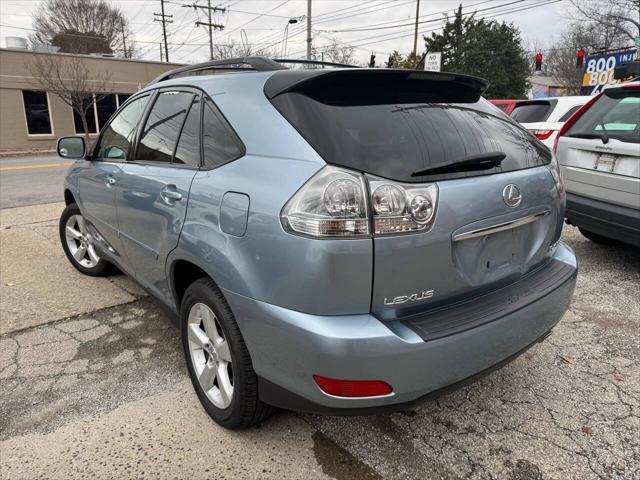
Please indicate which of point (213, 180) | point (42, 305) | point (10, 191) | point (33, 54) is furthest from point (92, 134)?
point (213, 180)

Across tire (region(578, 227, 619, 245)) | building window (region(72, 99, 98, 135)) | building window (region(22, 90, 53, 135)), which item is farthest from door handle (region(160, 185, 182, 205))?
building window (region(72, 99, 98, 135))

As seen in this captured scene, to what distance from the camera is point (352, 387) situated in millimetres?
1762

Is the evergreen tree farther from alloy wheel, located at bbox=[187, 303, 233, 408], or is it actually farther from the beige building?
alloy wheel, located at bbox=[187, 303, 233, 408]

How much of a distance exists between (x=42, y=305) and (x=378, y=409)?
3168 millimetres

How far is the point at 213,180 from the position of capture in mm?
2182

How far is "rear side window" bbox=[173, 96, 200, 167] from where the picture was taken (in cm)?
243

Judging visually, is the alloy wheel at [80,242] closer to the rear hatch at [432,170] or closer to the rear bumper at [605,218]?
the rear hatch at [432,170]

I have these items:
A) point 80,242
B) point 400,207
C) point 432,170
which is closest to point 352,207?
point 400,207

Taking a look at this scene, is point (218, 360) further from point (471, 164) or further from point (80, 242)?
point (80, 242)

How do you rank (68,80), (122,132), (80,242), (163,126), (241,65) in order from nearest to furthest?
(241,65), (163,126), (122,132), (80,242), (68,80)

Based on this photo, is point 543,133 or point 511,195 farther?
point 543,133

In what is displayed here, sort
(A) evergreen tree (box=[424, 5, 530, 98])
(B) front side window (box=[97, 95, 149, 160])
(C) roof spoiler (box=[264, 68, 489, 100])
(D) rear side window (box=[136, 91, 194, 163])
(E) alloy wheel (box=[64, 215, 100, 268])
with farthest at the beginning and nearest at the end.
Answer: (A) evergreen tree (box=[424, 5, 530, 98])
(E) alloy wheel (box=[64, 215, 100, 268])
(B) front side window (box=[97, 95, 149, 160])
(D) rear side window (box=[136, 91, 194, 163])
(C) roof spoiler (box=[264, 68, 489, 100])

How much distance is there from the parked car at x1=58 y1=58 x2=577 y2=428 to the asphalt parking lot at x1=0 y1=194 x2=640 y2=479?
262 mm

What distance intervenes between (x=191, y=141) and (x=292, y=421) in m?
1.55
